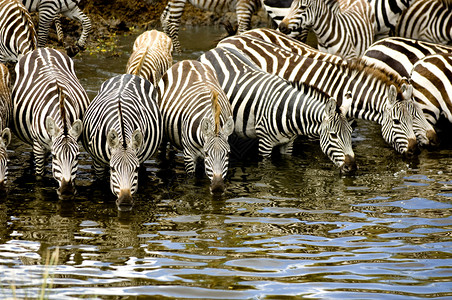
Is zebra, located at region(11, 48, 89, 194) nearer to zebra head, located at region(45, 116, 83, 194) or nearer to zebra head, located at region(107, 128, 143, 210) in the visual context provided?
zebra head, located at region(45, 116, 83, 194)

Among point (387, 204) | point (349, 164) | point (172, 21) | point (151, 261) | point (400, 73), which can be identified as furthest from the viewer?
point (172, 21)

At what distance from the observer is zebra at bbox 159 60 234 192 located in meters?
9.88

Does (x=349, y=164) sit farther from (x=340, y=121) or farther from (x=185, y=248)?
(x=185, y=248)

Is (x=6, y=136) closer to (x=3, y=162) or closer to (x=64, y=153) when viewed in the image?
(x=3, y=162)

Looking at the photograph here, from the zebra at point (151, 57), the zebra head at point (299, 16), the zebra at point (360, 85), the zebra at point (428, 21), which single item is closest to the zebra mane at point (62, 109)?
the zebra at point (151, 57)

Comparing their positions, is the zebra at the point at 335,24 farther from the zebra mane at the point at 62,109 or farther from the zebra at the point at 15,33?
the zebra mane at the point at 62,109

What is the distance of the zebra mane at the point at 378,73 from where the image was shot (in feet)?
39.4

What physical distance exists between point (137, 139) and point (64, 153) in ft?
2.98

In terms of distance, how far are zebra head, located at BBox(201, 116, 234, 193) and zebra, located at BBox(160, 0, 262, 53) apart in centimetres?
804

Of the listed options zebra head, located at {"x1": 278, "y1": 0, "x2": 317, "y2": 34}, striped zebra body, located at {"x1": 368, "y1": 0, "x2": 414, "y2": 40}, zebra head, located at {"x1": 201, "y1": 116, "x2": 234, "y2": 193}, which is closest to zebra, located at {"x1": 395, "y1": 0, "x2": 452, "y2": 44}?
striped zebra body, located at {"x1": 368, "y1": 0, "x2": 414, "y2": 40}

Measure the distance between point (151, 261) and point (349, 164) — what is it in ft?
13.9

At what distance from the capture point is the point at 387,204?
31.7ft

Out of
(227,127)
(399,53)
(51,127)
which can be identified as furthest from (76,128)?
(399,53)

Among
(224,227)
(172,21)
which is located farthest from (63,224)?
(172,21)
